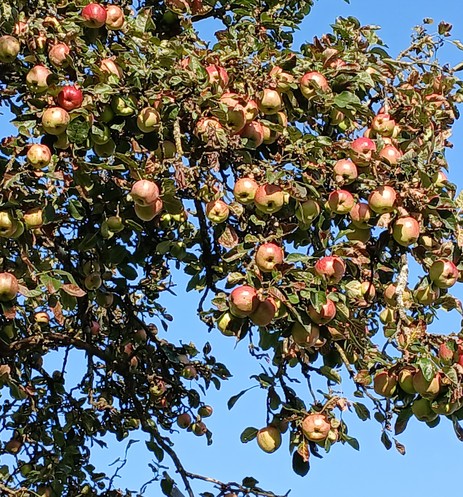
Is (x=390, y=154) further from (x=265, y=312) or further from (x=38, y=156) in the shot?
(x=38, y=156)

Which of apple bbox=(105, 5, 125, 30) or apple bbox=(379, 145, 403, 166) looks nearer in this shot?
apple bbox=(379, 145, 403, 166)

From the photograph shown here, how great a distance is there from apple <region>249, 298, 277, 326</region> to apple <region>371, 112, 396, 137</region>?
98 cm

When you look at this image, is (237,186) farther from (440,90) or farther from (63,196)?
(440,90)

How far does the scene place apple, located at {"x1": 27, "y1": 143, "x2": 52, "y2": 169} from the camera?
10.8 ft

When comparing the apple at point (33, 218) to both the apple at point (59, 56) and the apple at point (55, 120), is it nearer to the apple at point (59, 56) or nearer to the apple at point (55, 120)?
the apple at point (55, 120)

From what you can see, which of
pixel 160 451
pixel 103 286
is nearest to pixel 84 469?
pixel 160 451

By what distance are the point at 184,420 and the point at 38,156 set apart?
6.99 ft

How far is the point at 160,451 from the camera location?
4.45 metres

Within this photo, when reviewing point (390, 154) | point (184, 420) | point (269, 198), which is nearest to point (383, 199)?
point (390, 154)

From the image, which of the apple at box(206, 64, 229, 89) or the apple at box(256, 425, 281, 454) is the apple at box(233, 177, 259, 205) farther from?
the apple at box(256, 425, 281, 454)

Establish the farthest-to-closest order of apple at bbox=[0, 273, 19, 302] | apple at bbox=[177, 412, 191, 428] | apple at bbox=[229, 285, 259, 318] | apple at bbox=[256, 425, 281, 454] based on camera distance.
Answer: apple at bbox=[177, 412, 191, 428] → apple at bbox=[256, 425, 281, 454] → apple at bbox=[0, 273, 19, 302] → apple at bbox=[229, 285, 259, 318]

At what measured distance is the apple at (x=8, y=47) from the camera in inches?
136

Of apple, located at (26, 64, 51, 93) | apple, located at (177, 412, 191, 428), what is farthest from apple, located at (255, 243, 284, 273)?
apple, located at (177, 412, 191, 428)

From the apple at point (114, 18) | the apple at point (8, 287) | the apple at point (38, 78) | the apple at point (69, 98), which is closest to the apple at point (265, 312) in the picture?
the apple at point (8, 287)
